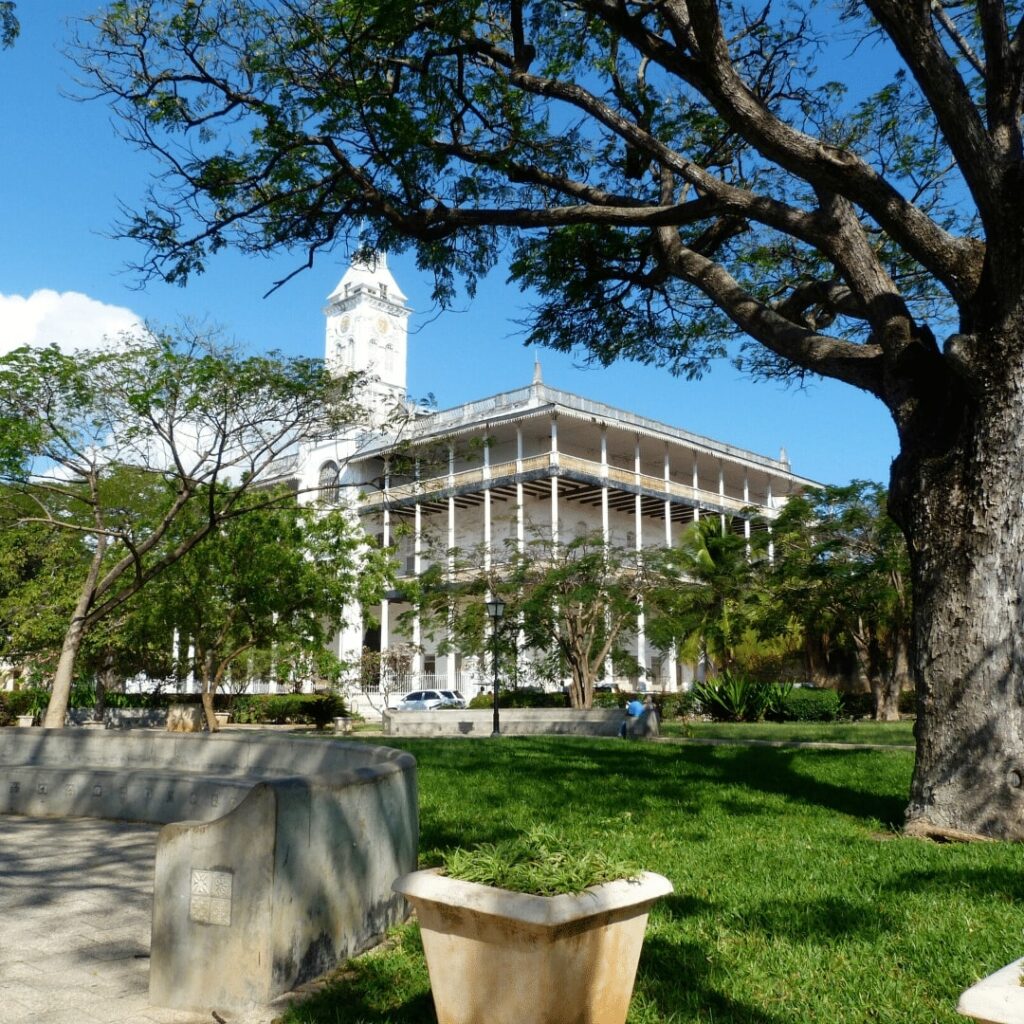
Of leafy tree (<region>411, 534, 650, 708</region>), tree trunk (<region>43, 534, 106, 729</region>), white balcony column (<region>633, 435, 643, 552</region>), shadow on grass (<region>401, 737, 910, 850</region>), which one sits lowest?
shadow on grass (<region>401, 737, 910, 850</region>)

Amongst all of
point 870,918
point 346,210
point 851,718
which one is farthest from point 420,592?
point 870,918

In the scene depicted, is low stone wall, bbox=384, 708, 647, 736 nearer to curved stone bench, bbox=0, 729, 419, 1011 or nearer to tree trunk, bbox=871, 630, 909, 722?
tree trunk, bbox=871, 630, 909, 722

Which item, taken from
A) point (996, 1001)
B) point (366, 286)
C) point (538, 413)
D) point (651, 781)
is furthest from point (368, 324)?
point (996, 1001)

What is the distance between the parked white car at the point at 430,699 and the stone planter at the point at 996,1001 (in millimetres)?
37158

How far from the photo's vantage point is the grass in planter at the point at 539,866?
336 centimetres

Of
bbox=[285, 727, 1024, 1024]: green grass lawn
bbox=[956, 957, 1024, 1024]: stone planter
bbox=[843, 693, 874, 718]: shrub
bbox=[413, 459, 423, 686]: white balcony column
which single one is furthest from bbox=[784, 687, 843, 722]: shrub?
bbox=[956, 957, 1024, 1024]: stone planter

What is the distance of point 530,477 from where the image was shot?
3888 centimetres

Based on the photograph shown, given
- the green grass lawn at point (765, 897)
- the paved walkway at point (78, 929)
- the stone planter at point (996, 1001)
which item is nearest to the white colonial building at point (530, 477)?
the green grass lawn at point (765, 897)

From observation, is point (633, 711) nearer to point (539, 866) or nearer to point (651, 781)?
point (651, 781)

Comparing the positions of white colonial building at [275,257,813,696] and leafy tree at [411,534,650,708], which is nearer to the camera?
leafy tree at [411,534,650,708]

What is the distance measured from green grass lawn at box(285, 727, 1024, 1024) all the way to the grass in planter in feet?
0.99

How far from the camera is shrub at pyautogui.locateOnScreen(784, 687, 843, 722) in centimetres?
2967

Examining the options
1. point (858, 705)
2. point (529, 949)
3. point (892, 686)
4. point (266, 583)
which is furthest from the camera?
point (858, 705)

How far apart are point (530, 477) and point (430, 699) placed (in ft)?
31.2
